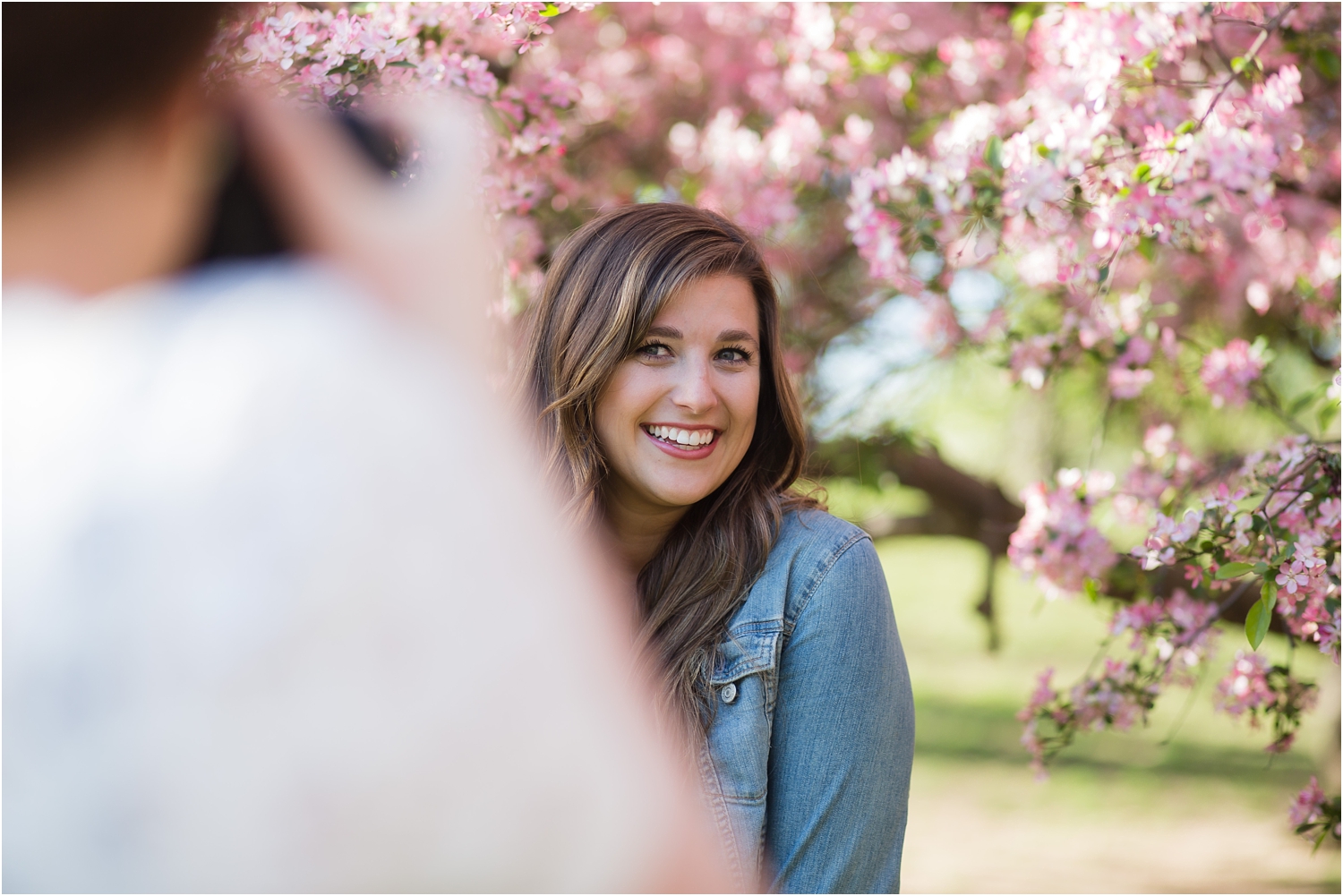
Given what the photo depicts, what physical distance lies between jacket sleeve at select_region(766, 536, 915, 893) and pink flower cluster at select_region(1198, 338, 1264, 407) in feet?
5.66

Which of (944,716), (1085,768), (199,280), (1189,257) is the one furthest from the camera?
(944,716)

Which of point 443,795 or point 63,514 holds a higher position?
point 63,514

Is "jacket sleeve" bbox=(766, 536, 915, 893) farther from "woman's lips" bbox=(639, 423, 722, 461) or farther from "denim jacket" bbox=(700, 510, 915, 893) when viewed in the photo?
"woman's lips" bbox=(639, 423, 722, 461)

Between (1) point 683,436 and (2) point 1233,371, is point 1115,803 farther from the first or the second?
(1) point 683,436

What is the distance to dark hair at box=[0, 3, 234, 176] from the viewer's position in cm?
64

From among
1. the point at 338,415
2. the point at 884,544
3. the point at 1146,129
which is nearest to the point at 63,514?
the point at 338,415

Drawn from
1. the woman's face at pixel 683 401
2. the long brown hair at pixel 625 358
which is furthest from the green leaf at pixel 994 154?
the woman's face at pixel 683 401

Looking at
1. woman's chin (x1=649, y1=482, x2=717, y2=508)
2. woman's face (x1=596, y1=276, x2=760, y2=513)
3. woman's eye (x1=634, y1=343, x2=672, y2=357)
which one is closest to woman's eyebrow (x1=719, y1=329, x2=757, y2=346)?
woman's face (x1=596, y1=276, x2=760, y2=513)

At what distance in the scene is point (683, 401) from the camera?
6.22 feet

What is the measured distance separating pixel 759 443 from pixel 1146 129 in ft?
3.57

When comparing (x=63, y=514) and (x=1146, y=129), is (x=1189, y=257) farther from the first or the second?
(x=63, y=514)

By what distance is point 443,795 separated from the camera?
49cm

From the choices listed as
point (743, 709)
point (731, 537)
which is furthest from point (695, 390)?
point (743, 709)

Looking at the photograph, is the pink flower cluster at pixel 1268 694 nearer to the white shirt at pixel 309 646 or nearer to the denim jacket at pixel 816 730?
the denim jacket at pixel 816 730
